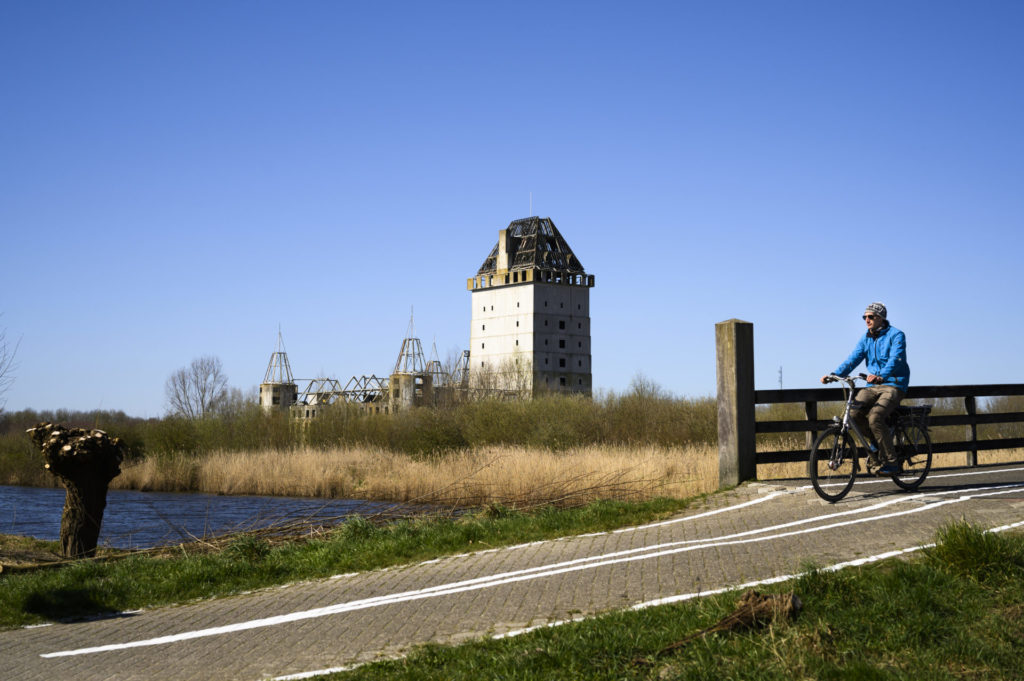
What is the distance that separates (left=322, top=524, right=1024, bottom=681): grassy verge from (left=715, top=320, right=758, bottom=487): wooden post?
518cm

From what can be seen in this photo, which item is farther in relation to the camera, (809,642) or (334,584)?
(334,584)

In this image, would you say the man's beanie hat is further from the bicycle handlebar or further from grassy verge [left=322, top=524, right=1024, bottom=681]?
grassy verge [left=322, top=524, right=1024, bottom=681]

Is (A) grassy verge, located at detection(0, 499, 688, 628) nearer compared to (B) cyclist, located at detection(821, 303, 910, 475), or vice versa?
(A) grassy verge, located at detection(0, 499, 688, 628)

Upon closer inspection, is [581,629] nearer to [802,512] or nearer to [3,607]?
[802,512]

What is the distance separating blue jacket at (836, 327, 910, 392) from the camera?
10.4 m

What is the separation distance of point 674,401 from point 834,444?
29451mm

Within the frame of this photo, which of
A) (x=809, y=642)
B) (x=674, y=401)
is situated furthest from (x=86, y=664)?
(x=674, y=401)

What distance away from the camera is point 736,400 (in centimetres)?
1158

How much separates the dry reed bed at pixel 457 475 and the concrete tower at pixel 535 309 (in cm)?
6627

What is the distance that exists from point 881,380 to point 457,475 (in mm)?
15261

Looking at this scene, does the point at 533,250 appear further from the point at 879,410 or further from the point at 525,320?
the point at 879,410

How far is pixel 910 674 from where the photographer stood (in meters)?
4.85

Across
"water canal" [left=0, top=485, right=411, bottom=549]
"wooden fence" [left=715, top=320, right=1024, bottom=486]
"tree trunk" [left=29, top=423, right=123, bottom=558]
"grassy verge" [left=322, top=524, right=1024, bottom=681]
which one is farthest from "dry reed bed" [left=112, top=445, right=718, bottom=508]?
"grassy verge" [left=322, top=524, right=1024, bottom=681]

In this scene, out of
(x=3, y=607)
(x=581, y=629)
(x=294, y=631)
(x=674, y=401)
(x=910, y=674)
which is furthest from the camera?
(x=674, y=401)
